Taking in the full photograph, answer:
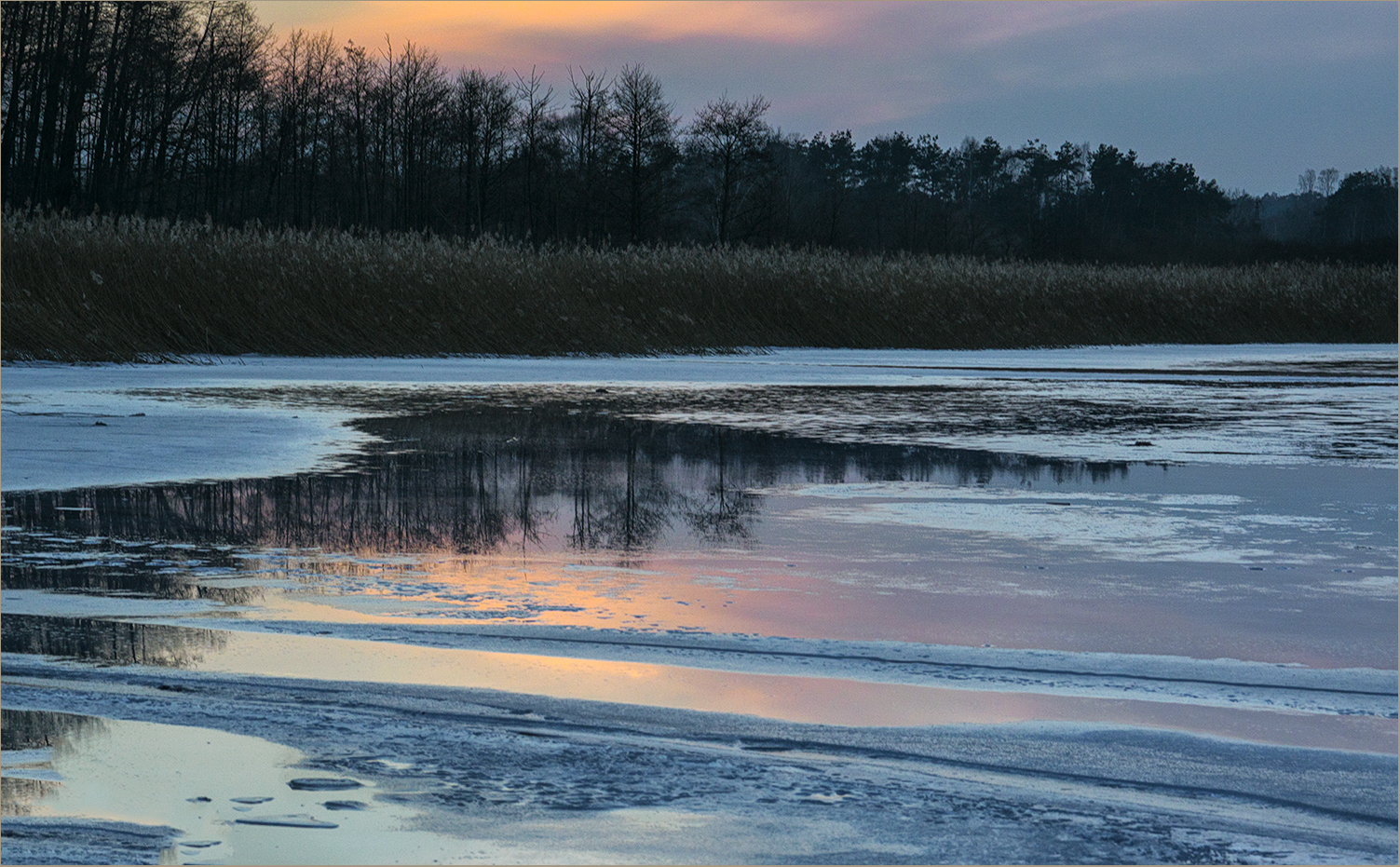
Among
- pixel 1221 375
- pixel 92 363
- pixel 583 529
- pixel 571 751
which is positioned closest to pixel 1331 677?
pixel 571 751

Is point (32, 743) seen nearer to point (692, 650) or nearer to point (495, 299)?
point (692, 650)

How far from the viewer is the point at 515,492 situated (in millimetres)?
7754

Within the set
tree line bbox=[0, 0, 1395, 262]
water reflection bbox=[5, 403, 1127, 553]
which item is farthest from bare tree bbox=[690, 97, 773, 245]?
Result: water reflection bbox=[5, 403, 1127, 553]

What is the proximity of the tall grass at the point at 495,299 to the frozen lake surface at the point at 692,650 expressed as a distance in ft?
27.5

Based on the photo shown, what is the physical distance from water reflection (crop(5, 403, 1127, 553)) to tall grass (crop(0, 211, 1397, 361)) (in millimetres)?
8634

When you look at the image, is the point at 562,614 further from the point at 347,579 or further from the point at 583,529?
the point at 583,529

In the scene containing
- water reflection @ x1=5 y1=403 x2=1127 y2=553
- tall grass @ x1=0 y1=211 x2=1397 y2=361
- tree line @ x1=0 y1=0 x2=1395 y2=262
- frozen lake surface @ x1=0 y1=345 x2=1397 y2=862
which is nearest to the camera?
frozen lake surface @ x1=0 y1=345 x2=1397 y2=862

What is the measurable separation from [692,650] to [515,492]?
11.6 feet

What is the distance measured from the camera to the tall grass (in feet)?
58.1

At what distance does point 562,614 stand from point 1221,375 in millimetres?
18045

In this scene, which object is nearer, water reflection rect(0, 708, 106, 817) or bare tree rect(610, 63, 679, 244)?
water reflection rect(0, 708, 106, 817)

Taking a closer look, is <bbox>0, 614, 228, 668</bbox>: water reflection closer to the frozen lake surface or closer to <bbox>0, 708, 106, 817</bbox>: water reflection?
the frozen lake surface

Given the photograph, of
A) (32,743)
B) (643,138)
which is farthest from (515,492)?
(643,138)

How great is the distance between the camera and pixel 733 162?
56.7 m
